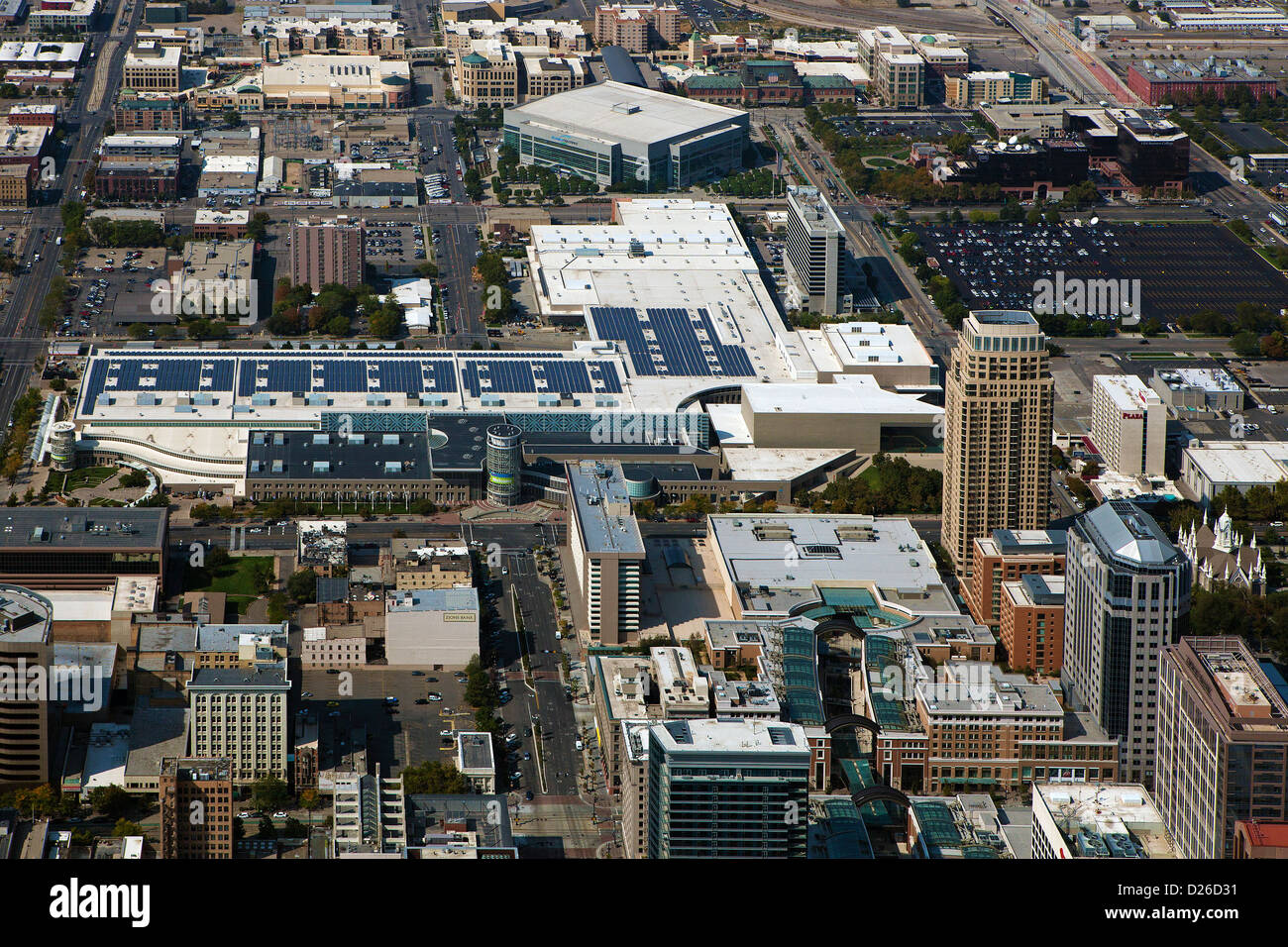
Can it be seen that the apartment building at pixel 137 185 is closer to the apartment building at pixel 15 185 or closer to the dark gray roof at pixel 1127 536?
the apartment building at pixel 15 185

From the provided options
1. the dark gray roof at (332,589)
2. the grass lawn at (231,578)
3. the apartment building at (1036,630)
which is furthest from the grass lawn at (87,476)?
the apartment building at (1036,630)

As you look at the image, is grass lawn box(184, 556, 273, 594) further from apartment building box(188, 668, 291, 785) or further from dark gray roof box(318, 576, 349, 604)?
apartment building box(188, 668, 291, 785)

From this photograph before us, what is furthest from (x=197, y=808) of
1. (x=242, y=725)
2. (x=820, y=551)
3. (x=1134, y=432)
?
(x=1134, y=432)

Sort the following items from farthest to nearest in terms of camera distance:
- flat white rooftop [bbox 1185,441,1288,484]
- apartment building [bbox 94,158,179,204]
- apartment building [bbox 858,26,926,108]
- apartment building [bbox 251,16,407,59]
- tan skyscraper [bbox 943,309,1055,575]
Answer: apartment building [bbox 251,16,407,59] → apartment building [bbox 858,26,926,108] → apartment building [bbox 94,158,179,204] → flat white rooftop [bbox 1185,441,1288,484] → tan skyscraper [bbox 943,309,1055,575]

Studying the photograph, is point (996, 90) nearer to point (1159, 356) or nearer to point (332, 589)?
point (1159, 356)

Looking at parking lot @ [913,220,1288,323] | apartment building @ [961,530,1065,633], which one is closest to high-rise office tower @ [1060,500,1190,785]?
apartment building @ [961,530,1065,633]

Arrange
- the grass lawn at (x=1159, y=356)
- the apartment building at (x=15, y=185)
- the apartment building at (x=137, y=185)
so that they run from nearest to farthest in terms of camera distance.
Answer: the grass lawn at (x=1159, y=356), the apartment building at (x=15, y=185), the apartment building at (x=137, y=185)

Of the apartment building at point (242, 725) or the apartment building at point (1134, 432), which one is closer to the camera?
the apartment building at point (242, 725)
